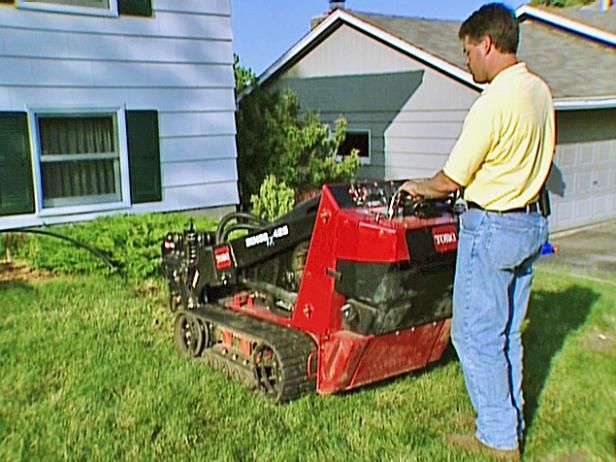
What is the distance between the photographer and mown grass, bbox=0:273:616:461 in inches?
154

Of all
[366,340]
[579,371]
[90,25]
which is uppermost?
[90,25]

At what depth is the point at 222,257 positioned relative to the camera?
5055 mm

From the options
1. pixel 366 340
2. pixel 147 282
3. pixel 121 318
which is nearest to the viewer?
pixel 366 340

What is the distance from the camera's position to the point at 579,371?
17.0 ft

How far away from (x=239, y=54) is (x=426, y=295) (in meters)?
9.57

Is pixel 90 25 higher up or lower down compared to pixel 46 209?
higher up

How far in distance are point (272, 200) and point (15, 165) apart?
11.5 feet

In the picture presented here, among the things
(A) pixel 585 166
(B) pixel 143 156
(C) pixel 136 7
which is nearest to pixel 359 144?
(A) pixel 585 166

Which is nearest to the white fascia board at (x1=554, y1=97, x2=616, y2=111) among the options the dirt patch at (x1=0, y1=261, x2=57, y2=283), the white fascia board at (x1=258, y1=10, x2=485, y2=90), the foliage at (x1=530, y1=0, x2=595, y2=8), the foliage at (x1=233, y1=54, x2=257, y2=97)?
the white fascia board at (x1=258, y1=10, x2=485, y2=90)

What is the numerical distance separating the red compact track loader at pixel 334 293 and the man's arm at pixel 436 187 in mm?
279

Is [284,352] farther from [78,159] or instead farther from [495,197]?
[78,159]

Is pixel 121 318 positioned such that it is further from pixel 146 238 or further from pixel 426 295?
pixel 426 295

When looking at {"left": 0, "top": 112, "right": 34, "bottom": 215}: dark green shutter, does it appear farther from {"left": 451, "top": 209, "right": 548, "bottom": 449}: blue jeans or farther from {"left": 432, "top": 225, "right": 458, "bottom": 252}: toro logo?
{"left": 451, "top": 209, "right": 548, "bottom": 449}: blue jeans

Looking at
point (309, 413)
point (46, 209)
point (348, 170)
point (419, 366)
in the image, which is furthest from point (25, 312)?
point (348, 170)
